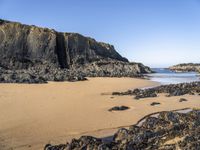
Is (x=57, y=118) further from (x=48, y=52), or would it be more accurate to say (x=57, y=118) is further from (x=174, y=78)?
(x=48, y=52)

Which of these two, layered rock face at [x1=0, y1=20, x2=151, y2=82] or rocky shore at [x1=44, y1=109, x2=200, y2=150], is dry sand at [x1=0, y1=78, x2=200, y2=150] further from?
layered rock face at [x1=0, y1=20, x2=151, y2=82]

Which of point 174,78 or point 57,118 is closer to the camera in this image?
point 57,118

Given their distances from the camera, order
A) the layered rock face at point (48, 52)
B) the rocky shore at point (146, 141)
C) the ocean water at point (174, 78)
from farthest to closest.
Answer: the layered rock face at point (48, 52) → the ocean water at point (174, 78) → the rocky shore at point (146, 141)

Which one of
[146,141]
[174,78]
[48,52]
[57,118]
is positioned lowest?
[57,118]

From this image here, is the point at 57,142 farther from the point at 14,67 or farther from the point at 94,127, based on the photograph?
the point at 14,67

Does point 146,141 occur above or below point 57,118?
above

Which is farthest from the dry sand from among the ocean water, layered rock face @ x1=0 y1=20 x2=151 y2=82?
layered rock face @ x1=0 y1=20 x2=151 y2=82

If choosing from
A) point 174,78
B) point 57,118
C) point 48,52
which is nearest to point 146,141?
point 57,118

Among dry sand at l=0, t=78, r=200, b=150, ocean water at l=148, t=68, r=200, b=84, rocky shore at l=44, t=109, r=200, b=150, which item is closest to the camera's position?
rocky shore at l=44, t=109, r=200, b=150

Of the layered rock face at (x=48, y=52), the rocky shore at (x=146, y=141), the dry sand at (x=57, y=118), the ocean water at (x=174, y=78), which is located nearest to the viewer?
the rocky shore at (x=146, y=141)

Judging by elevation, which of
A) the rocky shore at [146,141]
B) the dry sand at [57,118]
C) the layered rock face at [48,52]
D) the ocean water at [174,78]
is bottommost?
the dry sand at [57,118]

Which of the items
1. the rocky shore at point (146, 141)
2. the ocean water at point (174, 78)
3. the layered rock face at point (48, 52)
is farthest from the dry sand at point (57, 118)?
the layered rock face at point (48, 52)

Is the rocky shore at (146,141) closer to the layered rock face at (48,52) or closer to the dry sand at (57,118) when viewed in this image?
the dry sand at (57,118)

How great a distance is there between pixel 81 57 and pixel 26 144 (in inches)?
2072
